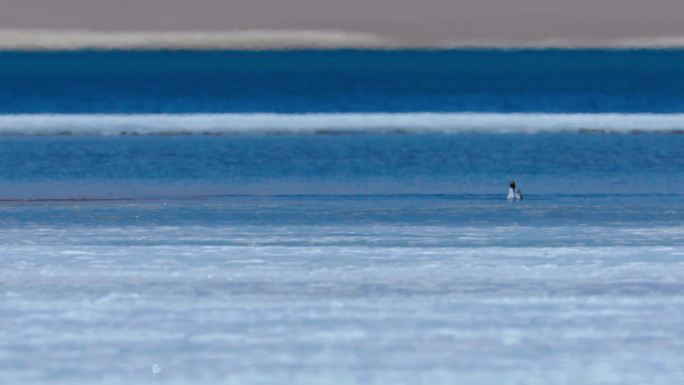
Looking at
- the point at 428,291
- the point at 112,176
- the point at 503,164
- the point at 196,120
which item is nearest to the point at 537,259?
the point at 428,291

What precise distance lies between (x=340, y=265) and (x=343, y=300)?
2.92 ft

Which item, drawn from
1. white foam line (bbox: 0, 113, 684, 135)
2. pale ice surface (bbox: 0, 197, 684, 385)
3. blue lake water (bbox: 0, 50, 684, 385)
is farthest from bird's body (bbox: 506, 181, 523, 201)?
white foam line (bbox: 0, 113, 684, 135)

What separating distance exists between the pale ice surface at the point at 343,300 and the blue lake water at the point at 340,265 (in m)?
0.01

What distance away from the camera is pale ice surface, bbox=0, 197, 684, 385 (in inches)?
231

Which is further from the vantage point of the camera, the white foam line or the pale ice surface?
the white foam line

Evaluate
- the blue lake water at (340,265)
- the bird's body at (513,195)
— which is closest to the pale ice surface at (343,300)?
the blue lake water at (340,265)

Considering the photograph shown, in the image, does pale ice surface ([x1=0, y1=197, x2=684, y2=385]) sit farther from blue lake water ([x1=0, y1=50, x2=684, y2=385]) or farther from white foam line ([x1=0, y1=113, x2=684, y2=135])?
white foam line ([x1=0, y1=113, x2=684, y2=135])

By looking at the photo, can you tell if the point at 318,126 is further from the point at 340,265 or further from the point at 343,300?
the point at 343,300

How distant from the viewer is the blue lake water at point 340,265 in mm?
5973

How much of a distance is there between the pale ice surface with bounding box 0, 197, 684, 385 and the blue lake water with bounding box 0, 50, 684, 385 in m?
0.01

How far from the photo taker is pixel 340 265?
7.89 metres

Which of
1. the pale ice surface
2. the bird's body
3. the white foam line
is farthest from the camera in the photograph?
the white foam line

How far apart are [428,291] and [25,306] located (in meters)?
1.73

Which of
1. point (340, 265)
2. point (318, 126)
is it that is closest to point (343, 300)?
point (340, 265)
